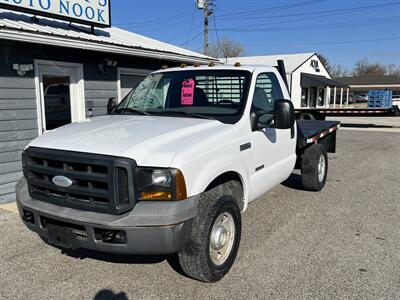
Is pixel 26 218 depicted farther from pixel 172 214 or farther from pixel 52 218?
pixel 172 214

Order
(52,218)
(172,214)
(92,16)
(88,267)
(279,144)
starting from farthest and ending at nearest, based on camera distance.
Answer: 1. (92,16)
2. (279,144)
3. (88,267)
4. (52,218)
5. (172,214)

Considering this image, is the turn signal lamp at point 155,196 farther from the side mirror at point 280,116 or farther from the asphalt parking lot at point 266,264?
the side mirror at point 280,116

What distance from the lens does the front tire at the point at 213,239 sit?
3316 mm

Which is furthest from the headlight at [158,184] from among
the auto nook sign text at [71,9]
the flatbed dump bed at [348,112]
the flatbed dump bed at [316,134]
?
the flatbed dump bed at [348,112]

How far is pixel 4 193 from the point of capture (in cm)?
664

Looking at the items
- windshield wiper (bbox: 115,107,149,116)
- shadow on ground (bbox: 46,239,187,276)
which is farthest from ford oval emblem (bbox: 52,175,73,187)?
windshield wiper (bbox: 115,107,149,116)

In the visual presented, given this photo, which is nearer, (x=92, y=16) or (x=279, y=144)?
(x=279, y=144)

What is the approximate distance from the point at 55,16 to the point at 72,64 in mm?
938

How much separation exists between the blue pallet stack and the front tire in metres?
31.7

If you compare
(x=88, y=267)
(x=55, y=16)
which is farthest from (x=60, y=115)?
(x=88, y=267)

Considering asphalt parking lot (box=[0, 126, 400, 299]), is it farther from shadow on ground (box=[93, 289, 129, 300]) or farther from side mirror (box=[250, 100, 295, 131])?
side mirror (box=[250, 100, 295, 131])

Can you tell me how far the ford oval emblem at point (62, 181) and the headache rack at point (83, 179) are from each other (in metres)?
0.02

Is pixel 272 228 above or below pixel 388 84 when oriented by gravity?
below

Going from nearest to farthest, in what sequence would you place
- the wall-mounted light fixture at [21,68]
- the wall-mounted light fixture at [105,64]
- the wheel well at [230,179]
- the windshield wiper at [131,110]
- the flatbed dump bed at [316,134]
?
the wheel well at [230,179]
the windshield wiper at [131,110]
the flatbed dump bed at [316,134]
the wall-mounted light fixture at [21,68]
the wall-mounted light fixture at [105,64]
